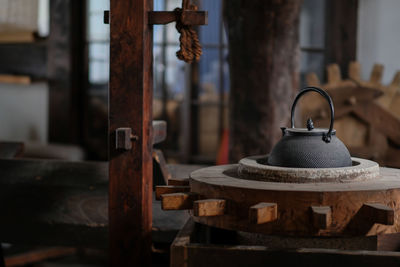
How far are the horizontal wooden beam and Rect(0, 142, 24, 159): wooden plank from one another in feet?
5.44

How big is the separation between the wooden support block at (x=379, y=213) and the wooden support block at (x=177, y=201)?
604mm

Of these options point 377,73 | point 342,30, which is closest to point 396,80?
point 377,73

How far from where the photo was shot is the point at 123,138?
206cm

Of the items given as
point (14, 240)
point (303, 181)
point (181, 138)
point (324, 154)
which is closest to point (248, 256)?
point (303, 181)

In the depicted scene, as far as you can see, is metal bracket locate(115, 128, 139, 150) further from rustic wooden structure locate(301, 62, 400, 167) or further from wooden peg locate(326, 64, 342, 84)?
wooden peg locate(326, 64, 342, 84)

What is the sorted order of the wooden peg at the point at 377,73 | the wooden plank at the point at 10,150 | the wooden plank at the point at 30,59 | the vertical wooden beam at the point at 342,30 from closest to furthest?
the wooden plank at the point at 10,150, the wooden peg at the point at 377,73, the vertical wooden beam at the point at 342,30, the wooden plank at the point at 30,59

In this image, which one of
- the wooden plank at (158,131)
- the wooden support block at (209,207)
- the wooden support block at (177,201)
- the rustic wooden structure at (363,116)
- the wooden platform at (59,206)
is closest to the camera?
the wooden support block at (209,207)

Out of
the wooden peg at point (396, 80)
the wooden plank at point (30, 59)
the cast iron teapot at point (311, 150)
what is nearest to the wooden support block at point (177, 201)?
the cast iron teapot at point (311, 150)

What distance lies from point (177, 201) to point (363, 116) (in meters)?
3.68

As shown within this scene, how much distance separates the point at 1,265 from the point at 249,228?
1.94 m

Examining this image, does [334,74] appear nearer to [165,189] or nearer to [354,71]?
[354,71]

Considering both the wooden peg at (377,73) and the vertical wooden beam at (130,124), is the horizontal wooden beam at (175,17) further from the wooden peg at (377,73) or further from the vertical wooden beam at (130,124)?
the wooden peg at (377,73)

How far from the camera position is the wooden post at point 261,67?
359 cm

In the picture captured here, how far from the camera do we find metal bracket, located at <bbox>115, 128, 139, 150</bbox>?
2053 mm
